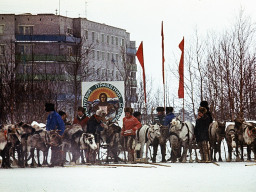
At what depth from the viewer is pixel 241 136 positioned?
29484 millimetres

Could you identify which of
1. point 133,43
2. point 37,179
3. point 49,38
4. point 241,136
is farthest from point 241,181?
point 133,43

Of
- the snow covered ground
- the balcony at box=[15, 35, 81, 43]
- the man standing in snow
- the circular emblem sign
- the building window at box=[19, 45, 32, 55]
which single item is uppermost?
the balcony at box=[15, 35, 81, 43]

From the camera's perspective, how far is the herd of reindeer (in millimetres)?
28422

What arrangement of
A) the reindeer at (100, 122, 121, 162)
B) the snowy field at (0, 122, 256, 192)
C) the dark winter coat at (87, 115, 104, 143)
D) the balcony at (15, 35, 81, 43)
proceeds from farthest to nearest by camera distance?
1. the balcony at (15, 35, 81, 43)
2. the reindeer at (100, 122, 121, 162)
3. the dark winter coat at (87, 115, 104, 143)
4. the snowy field at (0, 122, 256, 192)

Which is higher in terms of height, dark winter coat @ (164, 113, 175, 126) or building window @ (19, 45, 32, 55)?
building window @ (19, 45, 32, 55)

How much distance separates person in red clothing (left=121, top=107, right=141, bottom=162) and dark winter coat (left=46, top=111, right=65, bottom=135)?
2.15 meters

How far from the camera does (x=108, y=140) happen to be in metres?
30.2

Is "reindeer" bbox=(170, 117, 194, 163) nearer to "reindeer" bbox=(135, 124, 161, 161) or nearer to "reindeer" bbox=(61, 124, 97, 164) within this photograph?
"reindeer" bbox=(135, 124, 161, 161)

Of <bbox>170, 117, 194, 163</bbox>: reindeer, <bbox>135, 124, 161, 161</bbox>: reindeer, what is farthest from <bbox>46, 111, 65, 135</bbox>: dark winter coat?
<bbox>170, 117, 194, 163</bbox>: reindeer

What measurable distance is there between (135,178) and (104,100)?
11.3 meters

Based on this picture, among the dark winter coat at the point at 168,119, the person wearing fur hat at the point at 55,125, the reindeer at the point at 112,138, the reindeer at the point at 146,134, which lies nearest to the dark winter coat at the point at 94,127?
the reindeer at the point at 112,138

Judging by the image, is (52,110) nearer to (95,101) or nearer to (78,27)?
(95,101)

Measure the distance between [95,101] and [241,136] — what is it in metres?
6.09

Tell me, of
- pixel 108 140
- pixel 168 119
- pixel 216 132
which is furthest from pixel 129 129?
pixel 216 132
